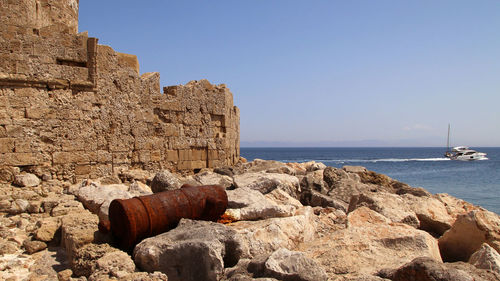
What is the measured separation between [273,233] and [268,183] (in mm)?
2581

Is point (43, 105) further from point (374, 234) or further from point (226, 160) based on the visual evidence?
point (374, 234)

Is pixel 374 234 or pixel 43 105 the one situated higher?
pixel 43 105

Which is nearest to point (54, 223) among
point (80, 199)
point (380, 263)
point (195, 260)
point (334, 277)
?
point (80, 199)

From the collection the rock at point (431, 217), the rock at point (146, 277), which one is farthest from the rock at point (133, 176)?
the rock at point (431, 217)

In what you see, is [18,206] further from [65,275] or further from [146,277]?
[146,277]

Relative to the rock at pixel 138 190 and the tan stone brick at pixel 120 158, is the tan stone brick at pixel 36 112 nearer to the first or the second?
the tan stone brick at pixel 120 158

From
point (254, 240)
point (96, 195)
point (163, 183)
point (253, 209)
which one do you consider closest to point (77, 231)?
point (96, 195)

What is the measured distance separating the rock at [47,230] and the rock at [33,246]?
9 centimetres

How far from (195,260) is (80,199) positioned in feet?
10.9

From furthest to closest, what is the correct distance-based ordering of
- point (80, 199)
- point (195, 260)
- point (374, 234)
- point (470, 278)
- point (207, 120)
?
point (207, 120)
point (80, 199)
point (374, 234)
point (195, 260)
point (470, 278)

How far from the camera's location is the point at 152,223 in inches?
173

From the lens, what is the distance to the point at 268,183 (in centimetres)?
729

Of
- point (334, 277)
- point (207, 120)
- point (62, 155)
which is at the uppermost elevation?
point (207, 120)

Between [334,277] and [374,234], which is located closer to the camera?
[334,277]
